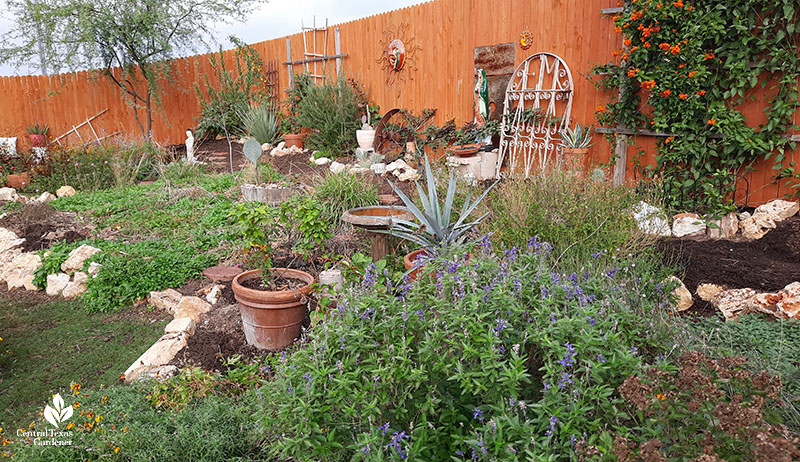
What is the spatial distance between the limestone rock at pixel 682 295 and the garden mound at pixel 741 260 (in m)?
0.07

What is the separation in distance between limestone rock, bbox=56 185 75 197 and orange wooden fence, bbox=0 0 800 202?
4949 millimetres

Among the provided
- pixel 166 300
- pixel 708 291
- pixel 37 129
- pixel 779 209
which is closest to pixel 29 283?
pixel 166 300

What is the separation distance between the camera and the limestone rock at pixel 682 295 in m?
3.29

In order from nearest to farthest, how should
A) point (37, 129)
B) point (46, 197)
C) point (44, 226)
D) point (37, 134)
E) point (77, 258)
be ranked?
point (77, 258) < point (44, 226) < point (46, 197) < point (37, 134) < point (37, 129)

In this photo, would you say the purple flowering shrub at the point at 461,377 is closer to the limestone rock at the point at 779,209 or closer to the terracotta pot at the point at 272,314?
the terracotta pot at the point at 272,314

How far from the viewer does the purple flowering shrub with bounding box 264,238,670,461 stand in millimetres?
1489

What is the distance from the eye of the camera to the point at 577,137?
5.91 meters

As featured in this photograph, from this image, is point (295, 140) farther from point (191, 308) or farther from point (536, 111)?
point (191, 308)

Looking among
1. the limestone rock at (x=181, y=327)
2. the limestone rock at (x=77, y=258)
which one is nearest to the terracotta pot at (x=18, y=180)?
the limestone rock at (x=77, y=258)

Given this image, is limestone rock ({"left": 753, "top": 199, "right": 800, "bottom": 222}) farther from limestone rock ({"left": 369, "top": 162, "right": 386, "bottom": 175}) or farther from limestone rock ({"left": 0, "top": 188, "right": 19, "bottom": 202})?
limestone rock ({"left": 0, "top": 188, "right": 19, "bottom": 202})

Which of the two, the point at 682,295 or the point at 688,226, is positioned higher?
the point at 688,226

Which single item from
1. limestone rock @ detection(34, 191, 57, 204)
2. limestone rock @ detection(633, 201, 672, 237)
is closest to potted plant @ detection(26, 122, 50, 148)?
limestone rock @ detection(34, 191, 57, 204)

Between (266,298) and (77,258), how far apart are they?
2.66m

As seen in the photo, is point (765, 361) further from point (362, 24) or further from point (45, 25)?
point (45, 25)
